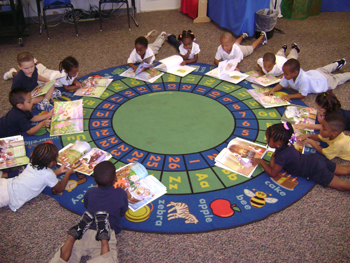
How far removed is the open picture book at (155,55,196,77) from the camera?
491 cm

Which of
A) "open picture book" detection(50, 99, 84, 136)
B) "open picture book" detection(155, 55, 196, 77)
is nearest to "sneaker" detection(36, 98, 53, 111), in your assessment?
"open picture book" detection(50, 99, 84, 136)

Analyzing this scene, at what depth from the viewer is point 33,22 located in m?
7.15

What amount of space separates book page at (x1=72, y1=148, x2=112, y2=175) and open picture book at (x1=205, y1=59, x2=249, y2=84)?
7.89 feet

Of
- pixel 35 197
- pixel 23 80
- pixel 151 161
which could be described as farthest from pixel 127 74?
pixel 35 197

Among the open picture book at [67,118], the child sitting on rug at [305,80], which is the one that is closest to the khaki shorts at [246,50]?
the child sitting on rug at [305,80]

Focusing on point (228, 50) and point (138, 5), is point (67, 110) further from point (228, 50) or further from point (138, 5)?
point (138, 5)

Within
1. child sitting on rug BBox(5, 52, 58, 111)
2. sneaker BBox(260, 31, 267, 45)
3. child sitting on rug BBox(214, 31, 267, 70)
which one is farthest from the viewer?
sneaker BBox(260, 31, 267, 45)

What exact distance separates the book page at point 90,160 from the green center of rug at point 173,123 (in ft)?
1.24

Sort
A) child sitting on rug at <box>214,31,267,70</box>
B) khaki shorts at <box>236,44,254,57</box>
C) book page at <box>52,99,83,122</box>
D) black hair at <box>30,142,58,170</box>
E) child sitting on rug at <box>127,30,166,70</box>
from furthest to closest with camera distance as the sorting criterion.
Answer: khaki shorts at <box>236,44,254,57</box> < child sitting on rug at <box>214,31,267,70</box> < child sitting on rug at <box>127,30,166,70</box> < book page at <box>52,99,83,122</box> < black hair at <box>30,142,58,170</box>

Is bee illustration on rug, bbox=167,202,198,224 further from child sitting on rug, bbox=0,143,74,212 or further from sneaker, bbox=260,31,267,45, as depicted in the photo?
sneaker, bbox=260,31,267,45

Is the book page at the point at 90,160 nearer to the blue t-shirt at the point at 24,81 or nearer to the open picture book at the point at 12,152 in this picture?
the open picture book at the point at 12,152

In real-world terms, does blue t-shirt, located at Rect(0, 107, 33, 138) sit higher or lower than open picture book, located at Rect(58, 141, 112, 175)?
higher

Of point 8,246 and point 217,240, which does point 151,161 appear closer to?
point 217,240

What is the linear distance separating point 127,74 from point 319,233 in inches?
141
